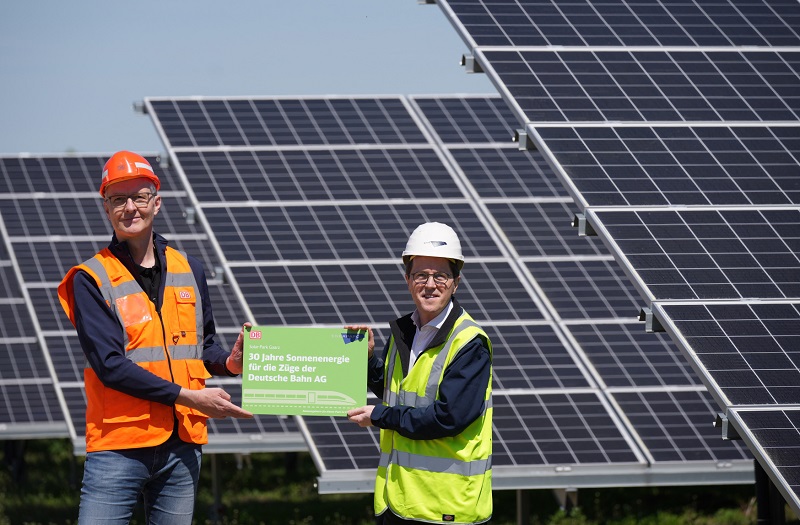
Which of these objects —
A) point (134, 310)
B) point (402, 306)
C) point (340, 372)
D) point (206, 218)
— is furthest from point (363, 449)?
point (134, 310)

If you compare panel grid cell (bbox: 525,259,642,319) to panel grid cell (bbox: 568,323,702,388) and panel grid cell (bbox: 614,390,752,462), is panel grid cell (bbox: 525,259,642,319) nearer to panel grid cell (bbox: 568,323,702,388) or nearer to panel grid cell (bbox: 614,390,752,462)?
panel grid cell (bbox: 568,323,702,388)

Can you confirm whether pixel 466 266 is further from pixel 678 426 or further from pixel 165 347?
pixel 165 347

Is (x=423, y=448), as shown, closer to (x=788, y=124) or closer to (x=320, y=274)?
(x=788, y=124)

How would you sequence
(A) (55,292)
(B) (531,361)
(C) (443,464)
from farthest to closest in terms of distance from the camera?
1. (A) (55,292)
2. (B) (531,361)
3. (C) (443,464)

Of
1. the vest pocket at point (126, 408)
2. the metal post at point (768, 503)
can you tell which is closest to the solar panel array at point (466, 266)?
the metal post at point (768, 503)

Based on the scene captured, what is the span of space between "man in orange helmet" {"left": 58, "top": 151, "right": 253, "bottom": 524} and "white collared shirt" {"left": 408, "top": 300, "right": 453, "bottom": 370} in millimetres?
989

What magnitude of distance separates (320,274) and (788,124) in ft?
17.6

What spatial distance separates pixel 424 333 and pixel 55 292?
Answer: 11240 millimetres

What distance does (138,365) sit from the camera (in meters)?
6.09

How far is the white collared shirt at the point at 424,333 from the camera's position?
6.33 m

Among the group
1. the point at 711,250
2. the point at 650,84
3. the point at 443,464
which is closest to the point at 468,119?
the point at 650,84

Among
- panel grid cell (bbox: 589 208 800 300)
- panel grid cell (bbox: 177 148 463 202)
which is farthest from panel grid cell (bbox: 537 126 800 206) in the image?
panel grid cell (bbox: 177 148 463 202)

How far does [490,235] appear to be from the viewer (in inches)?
567

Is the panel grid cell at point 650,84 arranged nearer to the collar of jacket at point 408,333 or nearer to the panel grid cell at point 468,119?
the collar of jacket at point 408,333
